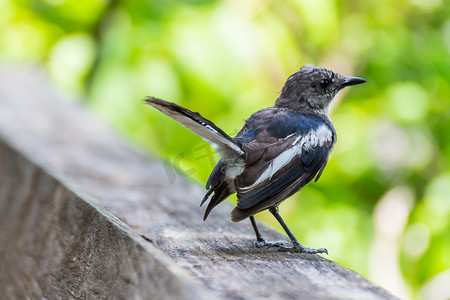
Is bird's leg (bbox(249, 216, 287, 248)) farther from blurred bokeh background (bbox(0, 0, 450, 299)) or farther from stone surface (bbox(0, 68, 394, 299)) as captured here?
blurred bokeh background (bbox(0, 0, 450, 299))


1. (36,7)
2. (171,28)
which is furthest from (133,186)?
(36,7)

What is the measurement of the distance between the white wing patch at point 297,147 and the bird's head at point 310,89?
0.79 feet

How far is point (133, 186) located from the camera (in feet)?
8.25

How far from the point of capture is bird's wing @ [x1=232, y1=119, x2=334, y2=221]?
1.86m

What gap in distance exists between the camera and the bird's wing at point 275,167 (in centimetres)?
186

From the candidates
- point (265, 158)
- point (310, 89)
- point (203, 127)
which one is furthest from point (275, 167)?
point (310, 89)

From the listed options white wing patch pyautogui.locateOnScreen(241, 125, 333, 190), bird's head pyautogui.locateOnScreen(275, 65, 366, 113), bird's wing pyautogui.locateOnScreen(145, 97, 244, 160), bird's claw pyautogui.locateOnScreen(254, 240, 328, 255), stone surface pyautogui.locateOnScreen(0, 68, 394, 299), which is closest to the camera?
stone surface pyautogui.locateOnScreen(0, 68, 394, 299)

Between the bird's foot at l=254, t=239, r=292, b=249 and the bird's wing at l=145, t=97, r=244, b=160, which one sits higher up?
the bird's wing at l=145, t=97, r=244, b=160

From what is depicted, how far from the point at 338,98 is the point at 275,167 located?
89.4 inches

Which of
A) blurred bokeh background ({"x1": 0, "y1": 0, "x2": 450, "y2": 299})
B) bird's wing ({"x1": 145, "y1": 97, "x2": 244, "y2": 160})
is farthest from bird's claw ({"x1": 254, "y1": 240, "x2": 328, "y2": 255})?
blurred bokeh background ({"x1": 0, "y1": 0, "x2": 450, "y2": 299})

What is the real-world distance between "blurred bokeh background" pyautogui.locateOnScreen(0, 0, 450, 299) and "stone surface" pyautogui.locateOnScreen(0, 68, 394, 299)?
34.7 inches

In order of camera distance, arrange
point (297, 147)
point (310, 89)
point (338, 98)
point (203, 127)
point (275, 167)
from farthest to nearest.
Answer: point (338, 98) < point (310, 89) < point (297, 147) < point (275, 167) < point (203, 127)

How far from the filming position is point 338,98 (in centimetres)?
411

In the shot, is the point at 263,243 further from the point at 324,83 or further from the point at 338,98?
the point at 338,98
